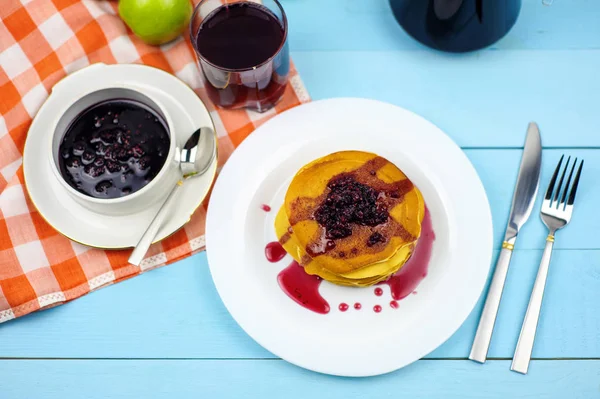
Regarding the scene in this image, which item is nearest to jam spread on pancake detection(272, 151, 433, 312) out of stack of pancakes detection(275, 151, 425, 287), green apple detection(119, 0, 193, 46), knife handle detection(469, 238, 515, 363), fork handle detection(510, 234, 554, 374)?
stack of pancakes detection(275, 151, 425, 287)

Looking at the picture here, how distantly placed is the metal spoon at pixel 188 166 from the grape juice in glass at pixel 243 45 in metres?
0.15

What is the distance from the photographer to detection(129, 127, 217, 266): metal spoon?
1.53 m

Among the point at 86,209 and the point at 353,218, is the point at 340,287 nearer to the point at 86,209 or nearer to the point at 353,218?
the point at 353,218

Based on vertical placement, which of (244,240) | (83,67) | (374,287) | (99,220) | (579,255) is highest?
(83,67)

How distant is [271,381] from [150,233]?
0.52 meters

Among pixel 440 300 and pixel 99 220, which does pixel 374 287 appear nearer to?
pixel 440 300

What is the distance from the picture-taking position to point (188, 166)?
156 cm

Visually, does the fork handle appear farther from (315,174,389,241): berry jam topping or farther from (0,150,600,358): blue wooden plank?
(315,174,389,241): berry jam topping

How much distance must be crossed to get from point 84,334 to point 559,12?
5.73ft

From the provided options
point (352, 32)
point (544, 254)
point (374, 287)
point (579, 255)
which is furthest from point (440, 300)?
point (352, 32)

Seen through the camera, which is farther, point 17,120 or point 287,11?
point 287,11

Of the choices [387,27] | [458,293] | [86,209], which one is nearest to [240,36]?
[387,27]

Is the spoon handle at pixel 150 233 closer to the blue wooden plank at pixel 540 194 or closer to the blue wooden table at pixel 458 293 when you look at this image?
the blue wooden table at pixel 458 293

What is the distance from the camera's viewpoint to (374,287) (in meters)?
1.56
